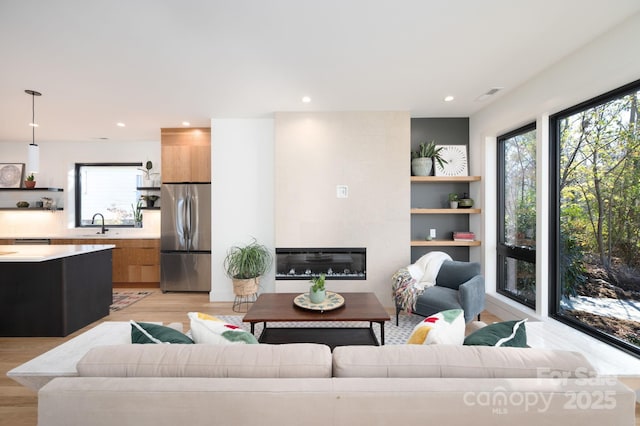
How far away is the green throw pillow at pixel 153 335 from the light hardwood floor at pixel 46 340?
1.32 meters

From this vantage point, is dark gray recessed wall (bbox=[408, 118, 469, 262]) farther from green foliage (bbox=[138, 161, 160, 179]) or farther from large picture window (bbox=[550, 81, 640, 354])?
green foliage (bbox=[138, 161, 160, 179])

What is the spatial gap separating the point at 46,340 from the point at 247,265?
2.18 metres

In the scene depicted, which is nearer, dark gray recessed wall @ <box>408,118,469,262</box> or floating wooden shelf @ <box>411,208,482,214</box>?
floating wooden shelf @ <box>411,208,482,214</box>

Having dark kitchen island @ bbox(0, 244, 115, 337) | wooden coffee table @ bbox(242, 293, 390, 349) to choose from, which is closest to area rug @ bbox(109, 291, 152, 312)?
dark kitchen island @ bbox(0, 244, 115, 337)

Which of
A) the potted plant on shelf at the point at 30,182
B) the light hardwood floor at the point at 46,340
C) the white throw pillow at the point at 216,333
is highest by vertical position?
the potted plant on shelf at the point at 30,182

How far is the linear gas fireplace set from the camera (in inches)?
156

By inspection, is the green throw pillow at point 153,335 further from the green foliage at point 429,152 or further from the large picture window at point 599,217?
the green foliage at point 429,152

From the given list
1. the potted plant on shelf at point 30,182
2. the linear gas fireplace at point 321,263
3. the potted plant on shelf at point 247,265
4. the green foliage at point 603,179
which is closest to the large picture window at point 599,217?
the green foliage at point 603,179

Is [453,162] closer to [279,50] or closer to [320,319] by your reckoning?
[279,50]

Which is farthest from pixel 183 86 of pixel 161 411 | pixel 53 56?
pixel 161 411

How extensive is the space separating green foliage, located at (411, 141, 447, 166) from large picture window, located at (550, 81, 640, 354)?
53.4 inches

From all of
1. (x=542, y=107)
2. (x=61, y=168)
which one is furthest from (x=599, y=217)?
(x=61, y=168)

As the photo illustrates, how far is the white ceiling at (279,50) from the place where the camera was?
6.27 feet

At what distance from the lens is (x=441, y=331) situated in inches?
54.4
